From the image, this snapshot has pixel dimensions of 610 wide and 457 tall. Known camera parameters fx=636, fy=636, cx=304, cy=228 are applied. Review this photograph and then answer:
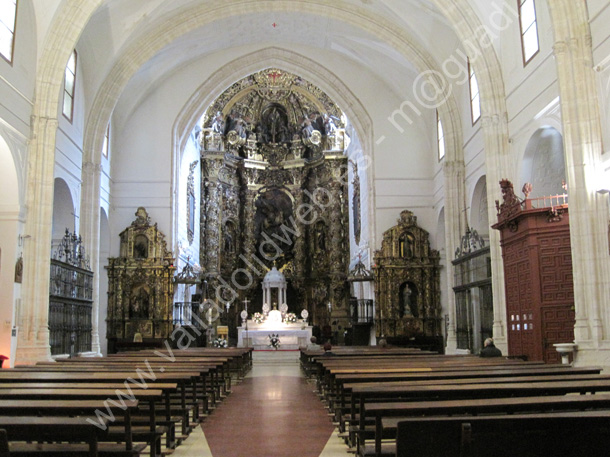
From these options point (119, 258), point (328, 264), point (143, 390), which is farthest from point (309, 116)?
point (143, 390)

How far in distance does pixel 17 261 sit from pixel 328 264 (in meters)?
19.7

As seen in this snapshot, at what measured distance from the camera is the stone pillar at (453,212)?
75.5ft

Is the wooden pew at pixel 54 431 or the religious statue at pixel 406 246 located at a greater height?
the religious statue at pixel 406 246

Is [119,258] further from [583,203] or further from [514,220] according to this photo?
[583,203]

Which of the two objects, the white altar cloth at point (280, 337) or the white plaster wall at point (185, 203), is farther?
the white plaster wall at point (185, 203)

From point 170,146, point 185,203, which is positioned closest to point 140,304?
point 185,203

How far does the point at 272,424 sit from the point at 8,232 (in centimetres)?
1018

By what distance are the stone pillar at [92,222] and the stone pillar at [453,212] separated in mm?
12658

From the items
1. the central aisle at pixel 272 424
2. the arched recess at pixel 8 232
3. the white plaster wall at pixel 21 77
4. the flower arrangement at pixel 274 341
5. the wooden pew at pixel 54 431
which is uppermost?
the white plaster wall at pixel 21 77

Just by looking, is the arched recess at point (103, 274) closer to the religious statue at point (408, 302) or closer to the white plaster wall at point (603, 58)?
the religious statue at point (408, 302)

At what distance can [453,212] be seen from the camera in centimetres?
2320

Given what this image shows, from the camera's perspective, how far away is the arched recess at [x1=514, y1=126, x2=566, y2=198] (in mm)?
16859

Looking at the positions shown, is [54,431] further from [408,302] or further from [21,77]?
[408,302]

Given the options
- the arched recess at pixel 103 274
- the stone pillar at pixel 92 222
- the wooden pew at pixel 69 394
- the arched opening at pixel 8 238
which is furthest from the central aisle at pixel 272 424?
the arched recess at pixel 103 274
